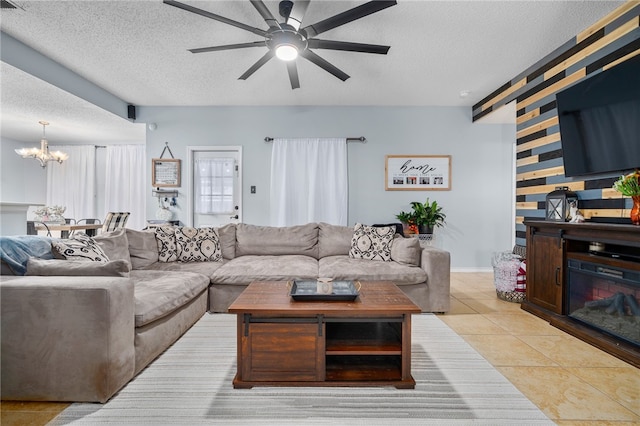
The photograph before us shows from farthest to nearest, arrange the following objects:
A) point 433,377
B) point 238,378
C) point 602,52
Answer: point 602,52 → point 433,377 → point 238,378

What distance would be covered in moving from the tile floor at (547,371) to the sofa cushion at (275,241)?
5.44ft

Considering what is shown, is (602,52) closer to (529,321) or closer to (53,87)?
(529,321)

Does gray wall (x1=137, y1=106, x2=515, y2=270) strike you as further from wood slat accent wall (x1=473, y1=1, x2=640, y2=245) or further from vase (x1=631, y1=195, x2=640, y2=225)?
vase (x1=631, y1=195, x2=640, y2=225)

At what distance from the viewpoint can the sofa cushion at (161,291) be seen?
6.22 ft

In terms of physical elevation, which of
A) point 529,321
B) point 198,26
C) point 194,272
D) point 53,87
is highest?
point 198,26

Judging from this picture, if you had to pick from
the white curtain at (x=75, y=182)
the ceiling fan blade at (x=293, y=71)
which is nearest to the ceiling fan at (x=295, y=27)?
the ceiling fan blade at (x=293, y=71)

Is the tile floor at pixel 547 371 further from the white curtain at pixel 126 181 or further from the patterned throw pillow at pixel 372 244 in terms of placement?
the white curtain at pixel 126 181

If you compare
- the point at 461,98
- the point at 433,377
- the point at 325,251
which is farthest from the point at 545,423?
the point at 461,98

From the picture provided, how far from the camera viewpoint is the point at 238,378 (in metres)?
1.73

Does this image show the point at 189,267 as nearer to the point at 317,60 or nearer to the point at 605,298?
the point at 317,60

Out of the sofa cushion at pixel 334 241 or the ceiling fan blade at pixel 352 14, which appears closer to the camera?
the ceiling fan blade at pixel 352 14

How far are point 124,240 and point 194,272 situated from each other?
735 millimetres

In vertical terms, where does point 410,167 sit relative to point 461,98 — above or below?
below

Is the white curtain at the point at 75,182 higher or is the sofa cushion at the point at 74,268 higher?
the white curtain at the point at 75,182
